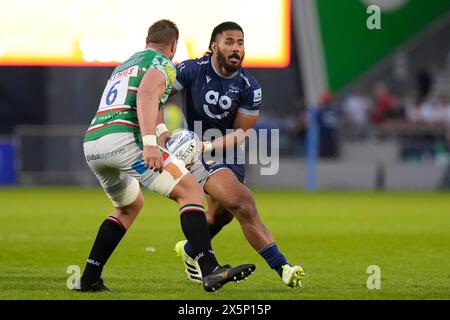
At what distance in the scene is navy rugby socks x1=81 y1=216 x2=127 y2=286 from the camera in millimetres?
8773

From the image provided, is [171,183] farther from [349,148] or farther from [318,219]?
[349,148]

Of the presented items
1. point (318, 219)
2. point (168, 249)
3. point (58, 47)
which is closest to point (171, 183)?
point (168, 249)

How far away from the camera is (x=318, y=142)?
85.5 ft

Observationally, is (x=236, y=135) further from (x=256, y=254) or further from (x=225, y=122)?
(x=256, y=254)

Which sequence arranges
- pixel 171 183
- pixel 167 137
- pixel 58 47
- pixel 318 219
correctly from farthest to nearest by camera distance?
pixel 58 47
pixel 318 219
pixel 167 137
pixel 171 183

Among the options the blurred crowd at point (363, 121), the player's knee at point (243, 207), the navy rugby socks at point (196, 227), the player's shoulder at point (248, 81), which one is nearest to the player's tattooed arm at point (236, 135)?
the player's shoulder at point (248, 81)

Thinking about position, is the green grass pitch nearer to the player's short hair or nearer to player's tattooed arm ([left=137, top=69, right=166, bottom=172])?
player's tattooed arm ([left=137, top=69, right=166, bottom=172])

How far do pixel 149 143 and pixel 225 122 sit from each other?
5.63 feet

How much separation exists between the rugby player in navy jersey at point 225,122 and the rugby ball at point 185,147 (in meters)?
0.15

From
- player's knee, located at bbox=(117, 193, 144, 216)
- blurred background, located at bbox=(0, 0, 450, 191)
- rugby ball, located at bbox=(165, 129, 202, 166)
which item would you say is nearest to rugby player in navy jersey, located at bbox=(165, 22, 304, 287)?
rugby ball, located at bbox=(165, 129, 202, 166)

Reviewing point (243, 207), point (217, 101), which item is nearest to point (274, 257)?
point (243, 207)
